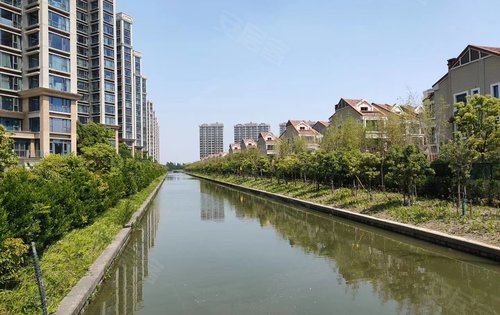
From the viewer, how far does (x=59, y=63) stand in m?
37.0

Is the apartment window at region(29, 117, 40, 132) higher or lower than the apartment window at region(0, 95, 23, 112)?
lower

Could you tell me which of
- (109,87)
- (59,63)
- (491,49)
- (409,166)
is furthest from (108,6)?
(409,166)

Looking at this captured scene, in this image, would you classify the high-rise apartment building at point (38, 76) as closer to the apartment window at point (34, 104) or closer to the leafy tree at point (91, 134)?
the apartment window at point (34, 104)

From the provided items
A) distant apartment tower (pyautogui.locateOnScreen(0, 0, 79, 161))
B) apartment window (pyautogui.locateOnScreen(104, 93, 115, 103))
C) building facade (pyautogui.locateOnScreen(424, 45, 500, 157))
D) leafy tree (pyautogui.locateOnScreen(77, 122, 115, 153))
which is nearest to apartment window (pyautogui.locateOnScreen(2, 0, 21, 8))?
distant apartment tower (pyautogui.locateOnScreen(0, 0, 79, 161))

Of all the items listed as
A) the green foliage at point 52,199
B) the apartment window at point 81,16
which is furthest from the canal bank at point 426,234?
the apartment window at point 81,16

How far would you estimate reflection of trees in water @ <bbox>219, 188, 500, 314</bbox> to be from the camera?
7387 mm

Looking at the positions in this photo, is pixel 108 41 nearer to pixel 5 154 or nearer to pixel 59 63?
pixel 59 63

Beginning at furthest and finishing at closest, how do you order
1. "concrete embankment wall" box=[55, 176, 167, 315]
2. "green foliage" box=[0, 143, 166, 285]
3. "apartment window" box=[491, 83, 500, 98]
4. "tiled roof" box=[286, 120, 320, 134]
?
1. "tiled roof" box=[286, 120, 320, 134]
2. "apartment window" box=[491, 83, 500, 98]
3. "green foliage" box=[0, 143, 166, 285]
4. "concrete embankment wall" box=[55, 176, 167, 315]

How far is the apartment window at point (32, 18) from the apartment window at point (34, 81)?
5106 mm

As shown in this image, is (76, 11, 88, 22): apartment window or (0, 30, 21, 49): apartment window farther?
(76, 11, 88, 22): apartment window

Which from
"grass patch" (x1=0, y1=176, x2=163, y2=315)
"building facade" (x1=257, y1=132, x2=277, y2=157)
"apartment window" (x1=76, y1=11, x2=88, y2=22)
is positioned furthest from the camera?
"building facade" (x1=257, y1=132, x2=277, y2=157)

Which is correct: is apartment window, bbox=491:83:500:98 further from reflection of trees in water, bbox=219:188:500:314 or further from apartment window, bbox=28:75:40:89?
apartment window, bbox=28:75:40:89

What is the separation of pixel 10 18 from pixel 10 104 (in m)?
8.20

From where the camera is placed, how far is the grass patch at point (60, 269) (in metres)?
5.95
